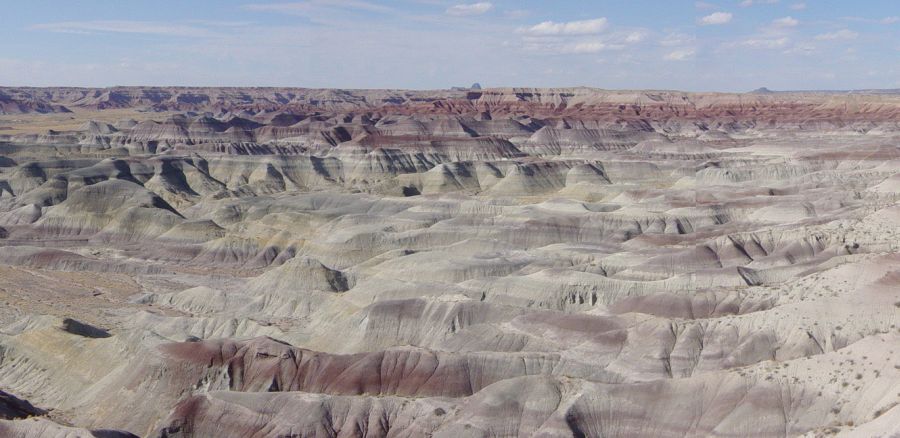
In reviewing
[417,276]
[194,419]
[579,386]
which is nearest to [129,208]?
[417,276]

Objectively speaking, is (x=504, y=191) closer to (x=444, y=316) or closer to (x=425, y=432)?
(x=444, y=316)

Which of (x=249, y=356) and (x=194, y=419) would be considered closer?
(x=194, y=419)

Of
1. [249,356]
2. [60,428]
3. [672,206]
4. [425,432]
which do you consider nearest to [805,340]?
[425,432]

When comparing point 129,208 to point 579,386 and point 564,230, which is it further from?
point 579,386

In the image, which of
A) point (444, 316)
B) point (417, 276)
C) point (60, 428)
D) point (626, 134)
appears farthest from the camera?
point (626, 134)

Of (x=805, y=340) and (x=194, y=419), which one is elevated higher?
(x=805, y=340)

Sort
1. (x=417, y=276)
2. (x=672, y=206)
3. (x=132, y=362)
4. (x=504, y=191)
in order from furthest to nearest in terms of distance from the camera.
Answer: (x=504, y=191) → (x=672, y=206) → (x=417, y=276) → (x=132, y=362)
